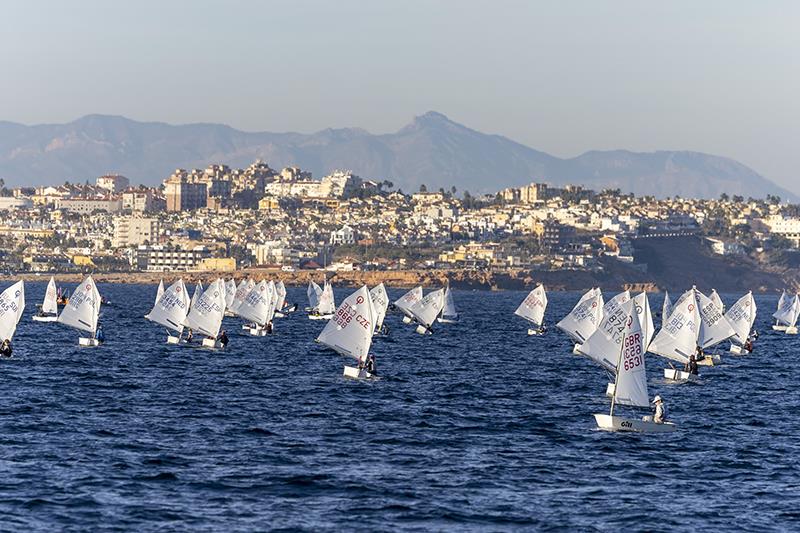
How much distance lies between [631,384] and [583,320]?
43795 mm

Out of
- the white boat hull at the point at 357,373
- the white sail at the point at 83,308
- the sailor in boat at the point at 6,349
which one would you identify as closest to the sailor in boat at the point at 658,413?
A: the white boat hull at the point at 357,373

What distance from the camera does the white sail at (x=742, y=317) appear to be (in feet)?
382

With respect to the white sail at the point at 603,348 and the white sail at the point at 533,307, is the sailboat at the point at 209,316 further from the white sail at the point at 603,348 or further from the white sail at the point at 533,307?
the white sail at the point at 533,307

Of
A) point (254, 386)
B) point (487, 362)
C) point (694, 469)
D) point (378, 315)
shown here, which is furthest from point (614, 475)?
point (378, 315)

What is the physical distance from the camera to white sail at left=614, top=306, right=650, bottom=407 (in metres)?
61.8

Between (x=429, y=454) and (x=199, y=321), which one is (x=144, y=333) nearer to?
(x=199, y=321)

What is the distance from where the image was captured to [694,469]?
5425 cm

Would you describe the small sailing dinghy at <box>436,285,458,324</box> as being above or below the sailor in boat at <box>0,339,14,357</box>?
above

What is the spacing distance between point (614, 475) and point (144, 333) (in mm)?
82739

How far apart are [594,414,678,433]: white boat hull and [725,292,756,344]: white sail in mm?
54992

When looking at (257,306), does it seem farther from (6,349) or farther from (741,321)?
(6,349)

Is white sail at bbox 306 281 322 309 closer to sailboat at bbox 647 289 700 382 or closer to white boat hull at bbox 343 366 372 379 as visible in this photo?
sailboat at bbox 647 289 700 382

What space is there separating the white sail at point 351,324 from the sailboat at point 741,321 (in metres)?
46.6

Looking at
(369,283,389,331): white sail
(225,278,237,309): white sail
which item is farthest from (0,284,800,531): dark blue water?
(225,278,237,309): white sail
